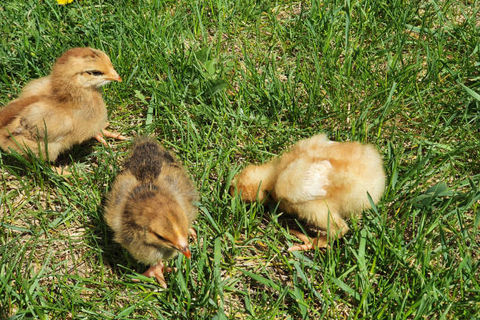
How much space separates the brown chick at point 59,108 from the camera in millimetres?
3322

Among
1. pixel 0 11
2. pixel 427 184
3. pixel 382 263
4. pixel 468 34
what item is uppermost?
pixel 468 34

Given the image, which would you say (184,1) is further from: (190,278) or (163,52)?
(190,278)

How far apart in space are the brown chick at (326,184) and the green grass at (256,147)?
0.13 metres

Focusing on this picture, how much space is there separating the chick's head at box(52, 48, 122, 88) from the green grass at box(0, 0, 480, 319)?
1.80ft

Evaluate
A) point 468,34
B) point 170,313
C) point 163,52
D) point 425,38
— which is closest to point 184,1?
point 163,52

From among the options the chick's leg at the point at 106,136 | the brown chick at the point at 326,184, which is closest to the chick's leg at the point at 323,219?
the brown chick at the point at 326,184

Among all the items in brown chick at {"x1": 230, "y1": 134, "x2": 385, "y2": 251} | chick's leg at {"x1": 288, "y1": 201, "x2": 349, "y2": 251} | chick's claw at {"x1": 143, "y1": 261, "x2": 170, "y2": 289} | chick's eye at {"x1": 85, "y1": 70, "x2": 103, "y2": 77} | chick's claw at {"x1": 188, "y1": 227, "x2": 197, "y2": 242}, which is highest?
chick's eye at {"x1": 85, "y1": 70, "x2": 103, "y2": 77}

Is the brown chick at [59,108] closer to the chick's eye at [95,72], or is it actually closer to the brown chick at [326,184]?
the chick's eye at [95,72]

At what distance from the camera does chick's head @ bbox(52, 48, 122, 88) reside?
330 cm

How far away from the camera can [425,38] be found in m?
4.45

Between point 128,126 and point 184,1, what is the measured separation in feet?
4.73

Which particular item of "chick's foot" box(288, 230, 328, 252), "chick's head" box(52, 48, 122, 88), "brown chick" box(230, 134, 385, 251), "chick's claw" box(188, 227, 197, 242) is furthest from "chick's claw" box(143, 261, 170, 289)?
"chick's head" box(52, 48, 122, 88)

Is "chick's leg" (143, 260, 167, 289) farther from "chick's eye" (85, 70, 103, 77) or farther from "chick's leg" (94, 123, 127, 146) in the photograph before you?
"chick's eye" (85, 70, 103, 77)

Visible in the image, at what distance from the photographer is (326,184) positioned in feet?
9.82
